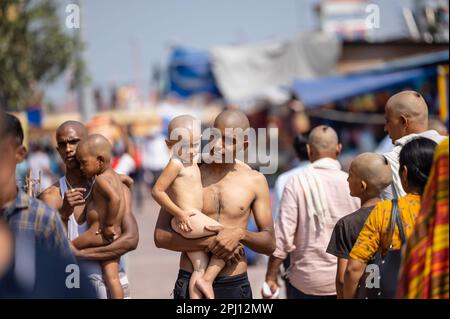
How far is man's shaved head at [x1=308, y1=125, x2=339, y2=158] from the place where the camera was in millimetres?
5582

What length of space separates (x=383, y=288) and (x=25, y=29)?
35.6 ft

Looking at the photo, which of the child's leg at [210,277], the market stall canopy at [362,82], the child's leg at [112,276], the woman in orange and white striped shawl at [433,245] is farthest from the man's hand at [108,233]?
the market stall canopy at [362,82]

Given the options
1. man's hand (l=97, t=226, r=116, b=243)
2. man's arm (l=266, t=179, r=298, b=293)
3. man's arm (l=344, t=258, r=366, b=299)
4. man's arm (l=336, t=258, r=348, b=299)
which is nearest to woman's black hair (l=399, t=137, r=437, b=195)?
man's arm (l=344, t=258, r=366, b=299)

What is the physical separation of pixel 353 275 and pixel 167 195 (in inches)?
45.2

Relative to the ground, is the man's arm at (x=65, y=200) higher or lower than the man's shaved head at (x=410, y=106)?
lower

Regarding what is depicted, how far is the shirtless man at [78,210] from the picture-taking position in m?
4.54

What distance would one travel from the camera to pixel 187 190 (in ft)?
14.3

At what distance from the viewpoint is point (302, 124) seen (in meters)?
17.2

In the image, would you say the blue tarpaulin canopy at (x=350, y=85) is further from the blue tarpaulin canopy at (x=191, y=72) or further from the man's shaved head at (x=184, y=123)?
the man's shaved head at (x=184, y=123)

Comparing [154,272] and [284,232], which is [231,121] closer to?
[284,232]

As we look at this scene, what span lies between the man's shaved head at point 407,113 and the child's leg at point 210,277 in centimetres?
150

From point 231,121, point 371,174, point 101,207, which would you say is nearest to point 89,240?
point 101,207

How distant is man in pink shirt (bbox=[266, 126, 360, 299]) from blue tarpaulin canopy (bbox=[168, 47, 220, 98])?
46.7 feet

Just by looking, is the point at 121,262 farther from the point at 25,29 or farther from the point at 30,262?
the point at 25,29
